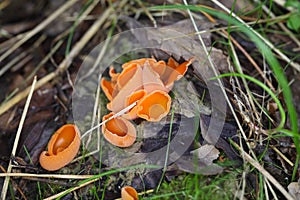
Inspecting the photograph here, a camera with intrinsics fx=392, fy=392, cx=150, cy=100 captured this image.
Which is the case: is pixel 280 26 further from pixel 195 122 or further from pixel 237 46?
pixel 195 122

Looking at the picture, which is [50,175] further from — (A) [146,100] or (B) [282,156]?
(B) [282,156]

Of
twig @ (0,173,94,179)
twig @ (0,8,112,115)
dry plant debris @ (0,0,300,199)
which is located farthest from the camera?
twig @ (0,8,112,115)

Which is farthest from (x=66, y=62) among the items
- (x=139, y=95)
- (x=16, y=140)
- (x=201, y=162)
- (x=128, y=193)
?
(x=201, y=162)

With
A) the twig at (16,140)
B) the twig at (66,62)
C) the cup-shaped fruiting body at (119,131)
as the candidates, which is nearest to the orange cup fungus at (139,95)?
the cup-shaped fruiting body at (119,131)

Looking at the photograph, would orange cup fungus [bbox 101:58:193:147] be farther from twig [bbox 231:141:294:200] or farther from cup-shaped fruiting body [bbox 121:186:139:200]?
twig [bbox 231:141:294:200]

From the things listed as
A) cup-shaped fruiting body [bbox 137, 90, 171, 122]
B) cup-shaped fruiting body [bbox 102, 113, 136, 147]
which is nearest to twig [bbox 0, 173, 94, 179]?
cup-shaped fruiting body [bbox 102, 113, 136, 147]
